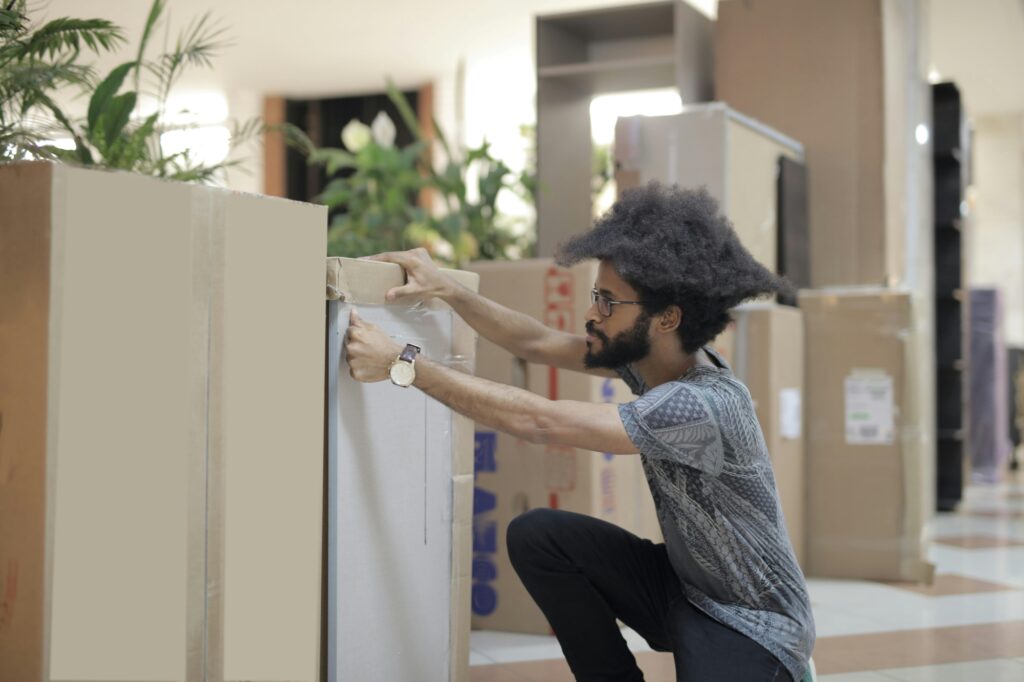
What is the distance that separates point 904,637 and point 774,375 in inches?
29.9

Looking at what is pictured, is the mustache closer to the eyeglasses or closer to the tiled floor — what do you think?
the eyeglasses

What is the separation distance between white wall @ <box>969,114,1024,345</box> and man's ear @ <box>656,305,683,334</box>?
834 centimetres

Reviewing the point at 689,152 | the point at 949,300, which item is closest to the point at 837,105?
the point at 689,152

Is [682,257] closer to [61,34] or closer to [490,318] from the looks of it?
[490,318]

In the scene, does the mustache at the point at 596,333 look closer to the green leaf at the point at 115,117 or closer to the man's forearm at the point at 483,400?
the man's forearm at the point at 483,400

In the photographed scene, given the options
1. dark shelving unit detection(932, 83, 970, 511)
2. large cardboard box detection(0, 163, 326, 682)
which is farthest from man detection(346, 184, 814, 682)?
dark shelving unit detection(932, 83, 970, 511)

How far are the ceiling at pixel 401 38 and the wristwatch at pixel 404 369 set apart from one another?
509 centimetres

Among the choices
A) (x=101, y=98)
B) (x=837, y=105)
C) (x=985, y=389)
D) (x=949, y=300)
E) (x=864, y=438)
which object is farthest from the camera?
(x=985, y=389)

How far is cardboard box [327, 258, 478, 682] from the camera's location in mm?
1459

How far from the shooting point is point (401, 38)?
7383mm

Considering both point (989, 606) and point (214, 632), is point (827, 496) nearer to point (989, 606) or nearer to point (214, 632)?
point (989, 606)

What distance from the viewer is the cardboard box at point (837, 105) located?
3457 millimetres

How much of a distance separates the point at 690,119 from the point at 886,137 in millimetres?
966

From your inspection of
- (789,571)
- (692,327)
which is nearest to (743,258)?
(692,327)
